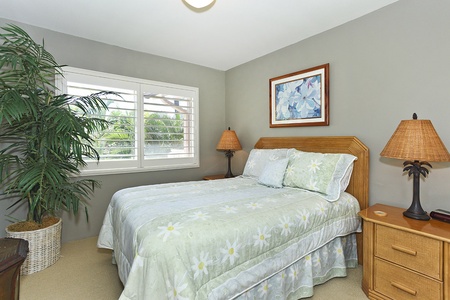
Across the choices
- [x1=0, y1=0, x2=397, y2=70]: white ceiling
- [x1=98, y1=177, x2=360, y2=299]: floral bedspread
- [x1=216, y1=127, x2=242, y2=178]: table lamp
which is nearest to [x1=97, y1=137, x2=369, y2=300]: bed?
[x1=98, y1=177, x2=360, y2=299]: floral bedspread

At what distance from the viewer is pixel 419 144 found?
1.56 m

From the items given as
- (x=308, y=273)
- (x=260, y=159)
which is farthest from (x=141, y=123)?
(x=308, y=273)

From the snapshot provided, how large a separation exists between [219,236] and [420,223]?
4.70ft

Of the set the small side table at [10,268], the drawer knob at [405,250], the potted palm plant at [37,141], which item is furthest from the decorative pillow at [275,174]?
the small side table at [10,268]

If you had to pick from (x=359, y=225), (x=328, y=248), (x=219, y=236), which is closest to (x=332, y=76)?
(x=359, y=225)

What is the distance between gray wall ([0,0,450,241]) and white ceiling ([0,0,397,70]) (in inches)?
6.4

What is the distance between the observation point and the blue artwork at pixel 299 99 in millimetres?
2627

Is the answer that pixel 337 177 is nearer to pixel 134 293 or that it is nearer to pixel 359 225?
pixel 359 225

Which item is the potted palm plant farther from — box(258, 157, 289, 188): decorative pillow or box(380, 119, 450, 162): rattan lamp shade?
box(380, 119, 450, 162): rattan lamp shade

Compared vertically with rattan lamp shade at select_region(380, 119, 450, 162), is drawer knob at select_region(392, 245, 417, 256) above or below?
below

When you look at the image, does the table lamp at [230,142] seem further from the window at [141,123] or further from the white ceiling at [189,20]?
the white ceiling at [189,20]

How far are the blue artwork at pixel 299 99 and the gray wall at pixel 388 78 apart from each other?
0.16m

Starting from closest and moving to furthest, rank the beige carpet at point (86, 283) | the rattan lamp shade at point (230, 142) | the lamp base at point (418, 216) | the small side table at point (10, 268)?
1. the small side table at point (10, 268)
2. the lamp base at point (418, 216)
3. the beige carpet at point (86, 283)
4. the rattan lamp shade at point (230, 142)

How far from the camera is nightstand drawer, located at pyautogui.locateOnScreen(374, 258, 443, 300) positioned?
1.44 meters
